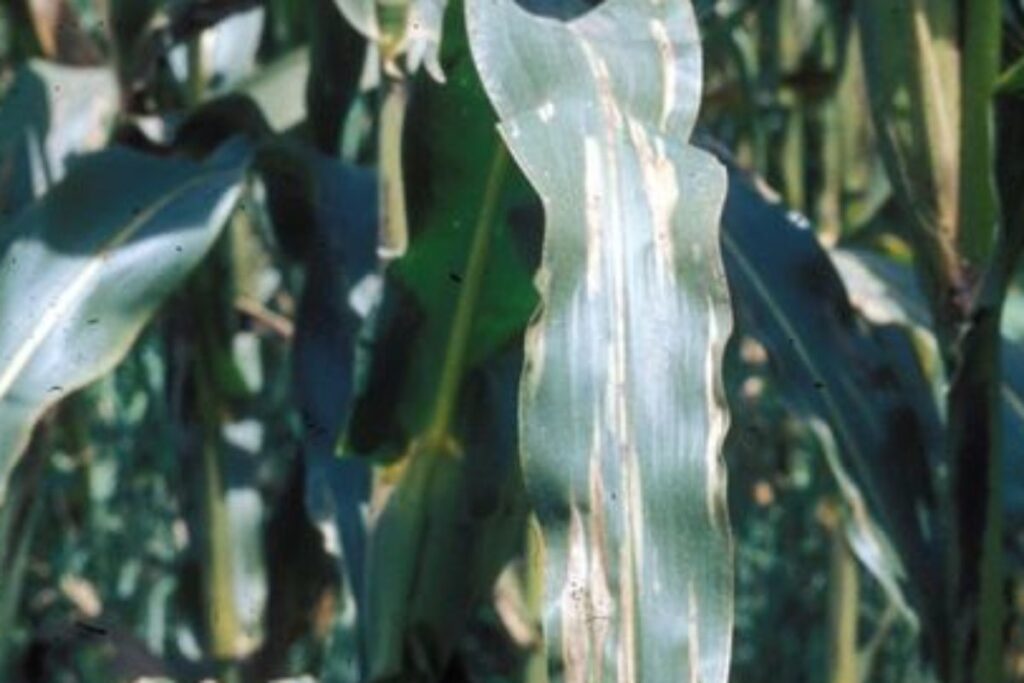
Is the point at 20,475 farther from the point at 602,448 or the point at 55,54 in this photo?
the point at 602,448

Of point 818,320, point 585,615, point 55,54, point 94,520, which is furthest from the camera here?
point 94,520

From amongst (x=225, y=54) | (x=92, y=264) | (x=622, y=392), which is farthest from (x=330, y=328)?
(x=622, y=392)

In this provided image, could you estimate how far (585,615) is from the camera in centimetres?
81

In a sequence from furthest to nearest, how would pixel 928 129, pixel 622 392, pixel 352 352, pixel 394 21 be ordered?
pixel 352 352, pixel 394 21, pixel 928 129, pixel 622 392

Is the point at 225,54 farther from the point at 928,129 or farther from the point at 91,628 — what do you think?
the point at 928,129

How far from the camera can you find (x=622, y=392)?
2.74ft

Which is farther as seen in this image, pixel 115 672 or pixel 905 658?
pixel 905 658

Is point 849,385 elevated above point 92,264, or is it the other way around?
point 92,264

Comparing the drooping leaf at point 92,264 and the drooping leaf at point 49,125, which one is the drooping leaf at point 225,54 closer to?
the drooping leaf at point 49,125

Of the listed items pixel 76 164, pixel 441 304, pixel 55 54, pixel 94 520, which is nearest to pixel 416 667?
pixel 441 304

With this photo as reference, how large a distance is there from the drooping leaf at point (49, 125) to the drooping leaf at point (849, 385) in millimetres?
362

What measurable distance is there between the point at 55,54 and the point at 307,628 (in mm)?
390

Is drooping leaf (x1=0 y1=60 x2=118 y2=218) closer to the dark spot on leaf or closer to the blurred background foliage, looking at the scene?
the blurred background foliage

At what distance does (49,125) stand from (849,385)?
1.54 feet
